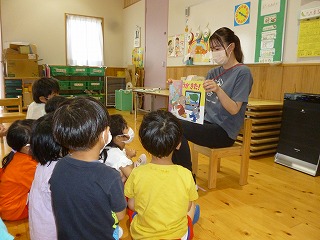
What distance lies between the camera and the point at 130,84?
6285mm

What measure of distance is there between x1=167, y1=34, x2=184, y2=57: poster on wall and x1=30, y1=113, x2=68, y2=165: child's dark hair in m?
4.03

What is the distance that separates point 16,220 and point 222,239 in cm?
122

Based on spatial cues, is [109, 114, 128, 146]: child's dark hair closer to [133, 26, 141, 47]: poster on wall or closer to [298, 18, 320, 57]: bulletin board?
[298, 18, 320, 57]: bulletin board

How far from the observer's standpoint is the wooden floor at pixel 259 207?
4.99ft

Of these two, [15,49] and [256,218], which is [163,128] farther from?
[15,49]

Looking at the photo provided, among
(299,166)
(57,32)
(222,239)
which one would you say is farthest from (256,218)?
(57,32)

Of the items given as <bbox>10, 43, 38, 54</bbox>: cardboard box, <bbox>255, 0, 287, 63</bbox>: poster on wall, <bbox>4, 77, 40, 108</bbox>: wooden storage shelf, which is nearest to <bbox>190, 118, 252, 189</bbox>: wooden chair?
<bbox>255, 0, 287, 63</bbox>: poster on wall

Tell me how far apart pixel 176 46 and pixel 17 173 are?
4.07 m

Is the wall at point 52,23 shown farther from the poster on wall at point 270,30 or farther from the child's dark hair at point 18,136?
the child's dark hair at point 18,136

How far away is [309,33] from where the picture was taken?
2762mm

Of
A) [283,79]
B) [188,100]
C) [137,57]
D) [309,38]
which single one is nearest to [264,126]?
[283,79]

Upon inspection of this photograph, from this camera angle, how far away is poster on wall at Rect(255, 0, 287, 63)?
304 cm

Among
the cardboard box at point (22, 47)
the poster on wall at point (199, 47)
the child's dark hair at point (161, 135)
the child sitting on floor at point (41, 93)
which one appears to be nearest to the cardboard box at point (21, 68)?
the cardboard box at point (22, 47)

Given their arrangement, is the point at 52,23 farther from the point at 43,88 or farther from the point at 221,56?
the point at 221,56
